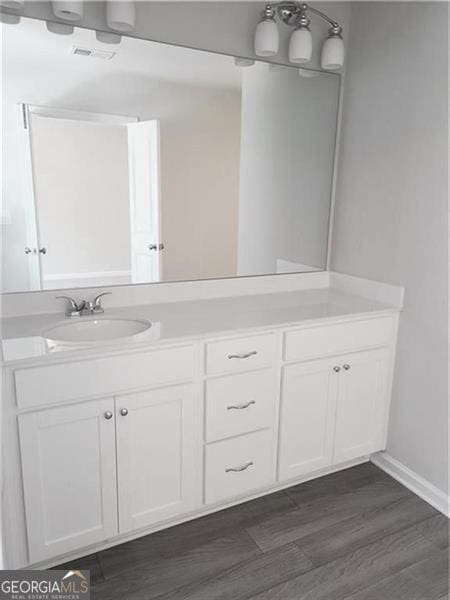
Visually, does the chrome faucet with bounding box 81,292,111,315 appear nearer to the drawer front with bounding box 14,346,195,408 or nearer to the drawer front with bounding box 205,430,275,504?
the drawer front with bounding box 14,346,195,408

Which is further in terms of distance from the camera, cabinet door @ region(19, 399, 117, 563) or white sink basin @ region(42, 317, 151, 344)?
white sink basin @ region(42, 317, 151, 344)

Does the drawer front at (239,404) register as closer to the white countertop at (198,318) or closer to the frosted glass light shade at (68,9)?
the white countertop at (198,318)

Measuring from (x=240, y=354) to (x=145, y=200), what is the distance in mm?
834

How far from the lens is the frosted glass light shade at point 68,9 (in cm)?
154

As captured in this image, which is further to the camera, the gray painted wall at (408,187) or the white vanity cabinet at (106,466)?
the gray painted wall at (408,187)

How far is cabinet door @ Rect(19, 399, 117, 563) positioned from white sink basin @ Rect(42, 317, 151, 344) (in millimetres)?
350

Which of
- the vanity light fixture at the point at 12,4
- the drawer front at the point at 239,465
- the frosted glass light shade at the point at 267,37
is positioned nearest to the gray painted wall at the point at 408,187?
the frosted glass light shade at the point at 267,37

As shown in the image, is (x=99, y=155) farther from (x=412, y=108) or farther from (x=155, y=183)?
A: (x=412, y=108)

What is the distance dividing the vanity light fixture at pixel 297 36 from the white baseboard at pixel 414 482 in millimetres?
1966

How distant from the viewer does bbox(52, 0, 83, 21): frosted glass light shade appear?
1540 mm

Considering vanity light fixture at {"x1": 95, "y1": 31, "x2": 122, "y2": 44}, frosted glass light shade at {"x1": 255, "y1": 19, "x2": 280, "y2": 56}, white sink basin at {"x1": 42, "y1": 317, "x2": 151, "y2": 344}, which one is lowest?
white sink basin at {"x1": 42, "y1": 317, "x2": 151, "y2": 344}

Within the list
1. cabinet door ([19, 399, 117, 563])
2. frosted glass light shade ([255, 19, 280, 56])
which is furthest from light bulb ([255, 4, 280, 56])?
cabinet door ([19, 399, 117, 563])

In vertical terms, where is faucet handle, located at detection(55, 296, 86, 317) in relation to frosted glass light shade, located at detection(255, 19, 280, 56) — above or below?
below

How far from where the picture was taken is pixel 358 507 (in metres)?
1.93
